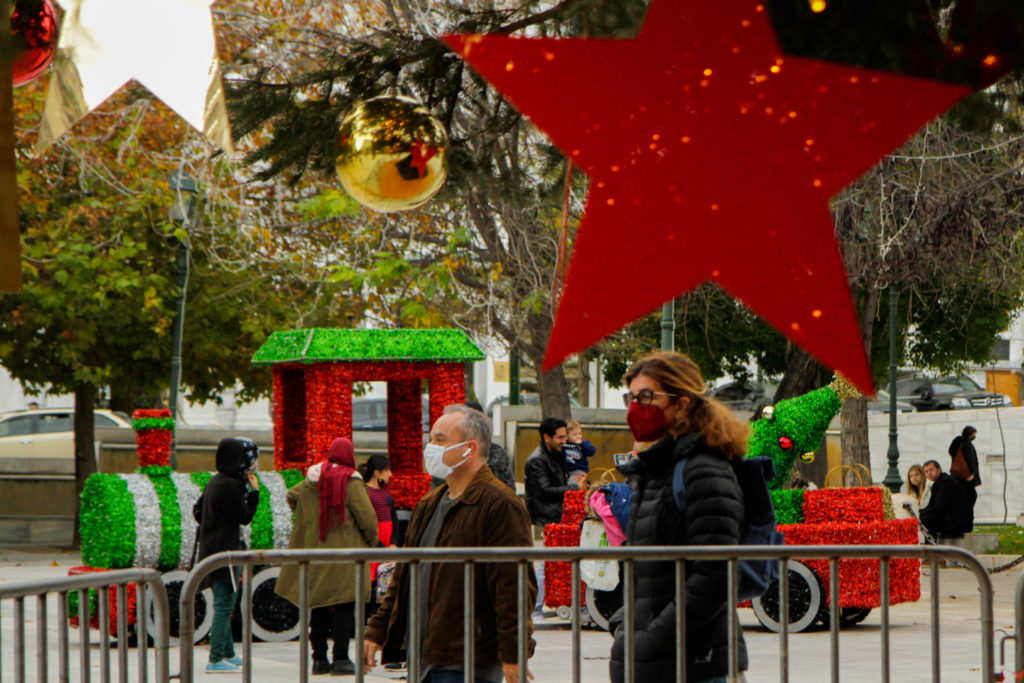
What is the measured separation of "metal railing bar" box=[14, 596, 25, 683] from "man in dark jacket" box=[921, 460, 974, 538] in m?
13.5

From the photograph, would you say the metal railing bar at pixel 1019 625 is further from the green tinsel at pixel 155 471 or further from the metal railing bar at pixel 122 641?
the green tinsel at pixel 155 471

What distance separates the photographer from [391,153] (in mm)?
3510

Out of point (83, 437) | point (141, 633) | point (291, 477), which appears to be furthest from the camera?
point (83, 437)

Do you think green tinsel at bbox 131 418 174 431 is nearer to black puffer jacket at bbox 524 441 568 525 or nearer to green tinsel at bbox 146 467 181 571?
green tinsel at bbox 146 467 181 571

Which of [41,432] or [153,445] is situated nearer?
[153,445]

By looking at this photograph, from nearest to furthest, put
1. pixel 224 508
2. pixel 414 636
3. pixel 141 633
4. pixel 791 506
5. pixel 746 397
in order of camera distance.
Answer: pixel 141 633
pixel 414 636
pixel 224 508
pixel 791 506
pixel 746 397

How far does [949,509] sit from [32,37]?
14.4m

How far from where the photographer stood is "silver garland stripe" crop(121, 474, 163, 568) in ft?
33.3

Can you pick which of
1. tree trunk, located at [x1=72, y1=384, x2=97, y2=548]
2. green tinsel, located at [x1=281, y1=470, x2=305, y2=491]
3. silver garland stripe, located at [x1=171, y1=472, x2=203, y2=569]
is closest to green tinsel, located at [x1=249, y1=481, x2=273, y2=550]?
green tinsel, located at [x1=281, y1=470, x2=305, y2=491]

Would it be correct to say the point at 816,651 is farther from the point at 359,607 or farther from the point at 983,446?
the point at 983,446

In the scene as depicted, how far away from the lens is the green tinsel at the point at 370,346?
38.9ft

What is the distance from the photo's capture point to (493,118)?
476 centimetres

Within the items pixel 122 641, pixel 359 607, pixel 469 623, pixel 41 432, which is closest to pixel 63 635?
pixel 122 641

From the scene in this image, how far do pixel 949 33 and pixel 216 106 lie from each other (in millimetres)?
1675
